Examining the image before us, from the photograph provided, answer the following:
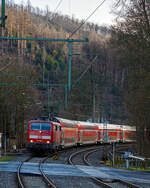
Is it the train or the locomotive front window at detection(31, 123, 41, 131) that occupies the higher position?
the locomotive front window at detection(31, 123, 41, 131)

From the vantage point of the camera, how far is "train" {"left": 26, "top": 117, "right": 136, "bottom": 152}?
113ft

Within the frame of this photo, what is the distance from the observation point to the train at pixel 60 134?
113 feet

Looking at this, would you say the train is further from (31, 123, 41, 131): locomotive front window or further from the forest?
the forest

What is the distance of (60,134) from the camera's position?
39.5m

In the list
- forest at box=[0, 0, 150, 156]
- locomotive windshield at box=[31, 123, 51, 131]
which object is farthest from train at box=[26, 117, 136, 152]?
forest at box=[0, 0, 150, 156]

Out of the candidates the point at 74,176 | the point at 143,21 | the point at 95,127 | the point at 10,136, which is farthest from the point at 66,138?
the point at 74,176

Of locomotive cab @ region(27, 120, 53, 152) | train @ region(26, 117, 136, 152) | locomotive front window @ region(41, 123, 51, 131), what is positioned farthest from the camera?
locomotive front window @ region(41, 123, 51, 131)

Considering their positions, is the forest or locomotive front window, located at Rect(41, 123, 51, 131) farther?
locomotive front window, located at Rect(41, 123, 51, 131)

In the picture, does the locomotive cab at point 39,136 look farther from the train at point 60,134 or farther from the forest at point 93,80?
the forest at point 93,80

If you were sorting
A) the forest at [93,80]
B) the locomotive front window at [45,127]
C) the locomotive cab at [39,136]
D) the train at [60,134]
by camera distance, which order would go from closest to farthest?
1. the forest at [93,80]
2. the locomotive cab at [39,136]
3. the train at [60,134]
4. the locomotive front window at [45,127]

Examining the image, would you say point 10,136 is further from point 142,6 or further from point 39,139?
point 142,6

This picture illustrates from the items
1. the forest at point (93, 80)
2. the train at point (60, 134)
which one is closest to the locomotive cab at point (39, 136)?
the train at point (60, 134)

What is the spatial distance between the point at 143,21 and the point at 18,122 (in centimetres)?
2689

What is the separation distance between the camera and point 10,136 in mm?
47344
